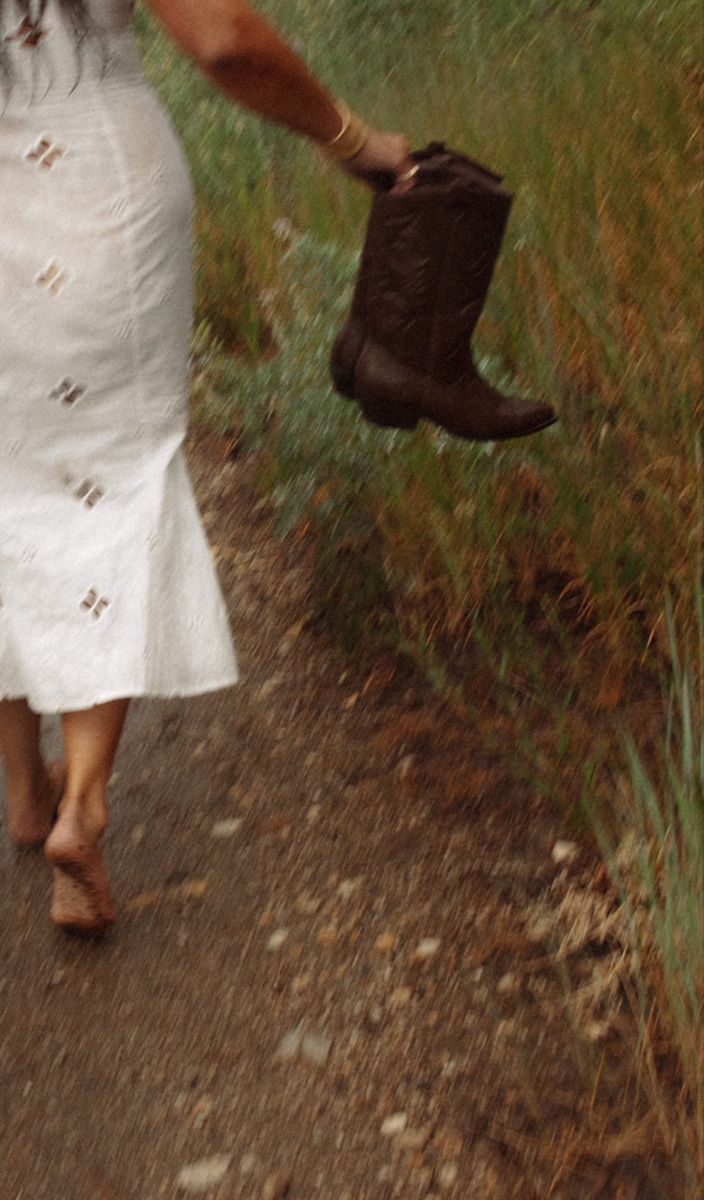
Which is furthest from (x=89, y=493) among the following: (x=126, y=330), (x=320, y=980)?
(x=320, y=980)

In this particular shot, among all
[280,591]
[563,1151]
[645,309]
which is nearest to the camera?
[563,1151]

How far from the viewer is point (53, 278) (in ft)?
8.07

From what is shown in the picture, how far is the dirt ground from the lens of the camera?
2.21 metres

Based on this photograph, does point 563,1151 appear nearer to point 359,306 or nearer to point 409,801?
point 409,801

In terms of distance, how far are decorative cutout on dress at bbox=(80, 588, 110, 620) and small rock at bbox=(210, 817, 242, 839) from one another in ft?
1.91

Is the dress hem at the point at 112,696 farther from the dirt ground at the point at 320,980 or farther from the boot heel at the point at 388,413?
the boot heel at the point at 388,413

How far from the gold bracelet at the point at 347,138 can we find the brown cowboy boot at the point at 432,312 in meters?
0.11

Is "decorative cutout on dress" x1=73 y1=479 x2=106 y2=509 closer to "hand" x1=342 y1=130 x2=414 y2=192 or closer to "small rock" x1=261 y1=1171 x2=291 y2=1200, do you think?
"hand" x1=342 y1=130 x2=414 y2=192

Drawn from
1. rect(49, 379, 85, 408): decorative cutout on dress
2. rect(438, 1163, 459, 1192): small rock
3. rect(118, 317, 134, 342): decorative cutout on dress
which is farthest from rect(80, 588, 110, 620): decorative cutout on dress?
rect(438, 1163, 459, 1192): small rock

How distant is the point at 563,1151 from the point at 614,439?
4.44ft

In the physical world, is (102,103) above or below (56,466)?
above

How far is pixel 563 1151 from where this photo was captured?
82.0 inches

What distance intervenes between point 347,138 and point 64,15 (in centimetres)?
43

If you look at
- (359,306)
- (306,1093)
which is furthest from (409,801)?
(359,306)
